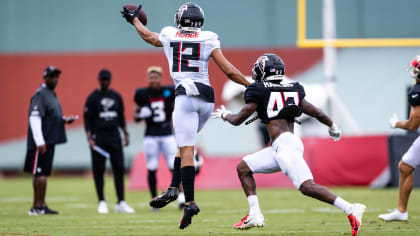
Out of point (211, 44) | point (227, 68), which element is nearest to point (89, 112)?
point (211, 44)

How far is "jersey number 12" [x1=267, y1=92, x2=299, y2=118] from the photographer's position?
7.34 meters

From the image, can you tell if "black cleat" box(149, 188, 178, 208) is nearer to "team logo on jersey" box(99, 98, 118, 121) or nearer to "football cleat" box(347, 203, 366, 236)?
"football cleat" box(347, 203, 366, 236)

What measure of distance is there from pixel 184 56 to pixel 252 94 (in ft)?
2.57

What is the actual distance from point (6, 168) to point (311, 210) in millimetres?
16639

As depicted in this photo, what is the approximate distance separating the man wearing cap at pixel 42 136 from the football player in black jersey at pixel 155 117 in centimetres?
143

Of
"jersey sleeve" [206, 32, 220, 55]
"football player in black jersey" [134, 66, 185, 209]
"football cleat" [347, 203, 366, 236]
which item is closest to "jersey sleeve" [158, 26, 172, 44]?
"jersey sleeve" [206, 32, 220, 55]

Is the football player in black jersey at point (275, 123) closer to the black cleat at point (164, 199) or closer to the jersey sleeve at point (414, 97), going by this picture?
the black cleat at point (164, 199)

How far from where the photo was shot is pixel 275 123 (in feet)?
24.3

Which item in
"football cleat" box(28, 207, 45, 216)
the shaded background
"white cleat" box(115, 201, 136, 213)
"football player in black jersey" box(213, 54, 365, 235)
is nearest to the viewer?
"football player in black jersey" box(213, 54, 365, 235)

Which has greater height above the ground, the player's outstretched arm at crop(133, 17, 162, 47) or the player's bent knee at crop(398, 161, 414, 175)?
the player's outstretched arm at crop(133, 17, 162, 47)

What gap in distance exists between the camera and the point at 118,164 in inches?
447

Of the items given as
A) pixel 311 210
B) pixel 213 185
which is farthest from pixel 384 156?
pixel 311 210

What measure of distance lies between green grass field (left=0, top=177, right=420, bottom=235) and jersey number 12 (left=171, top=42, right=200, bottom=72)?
5.57 feet

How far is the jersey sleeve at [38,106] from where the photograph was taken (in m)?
10.7
